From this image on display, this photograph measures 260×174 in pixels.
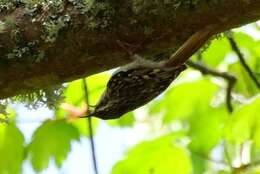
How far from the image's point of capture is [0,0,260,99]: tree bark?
82 cm

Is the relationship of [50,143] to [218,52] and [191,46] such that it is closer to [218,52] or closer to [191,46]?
[218,52]

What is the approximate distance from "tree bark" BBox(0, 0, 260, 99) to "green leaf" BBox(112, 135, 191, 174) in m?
0.73

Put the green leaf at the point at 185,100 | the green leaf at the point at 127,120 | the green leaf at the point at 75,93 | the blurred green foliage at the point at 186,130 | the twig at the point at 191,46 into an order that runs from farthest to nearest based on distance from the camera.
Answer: the green leaf at the point at 127,120
the green leaf at the point at 185,100
the green leaf at the point at 75,93
the blurred green foliage at the point at 186,130
the twig at the point at 191,46

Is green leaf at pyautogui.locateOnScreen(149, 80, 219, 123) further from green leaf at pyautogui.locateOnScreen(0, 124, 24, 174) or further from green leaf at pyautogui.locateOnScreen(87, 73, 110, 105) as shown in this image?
green leaf at pyautogui.locateOnScreen(0, 124, 24, 174)

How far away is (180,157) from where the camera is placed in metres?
1.60

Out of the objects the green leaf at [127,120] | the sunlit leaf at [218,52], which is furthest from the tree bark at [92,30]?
the green leaf at [127,120]

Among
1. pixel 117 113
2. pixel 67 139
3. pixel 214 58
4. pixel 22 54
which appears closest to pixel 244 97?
pixel 214 58

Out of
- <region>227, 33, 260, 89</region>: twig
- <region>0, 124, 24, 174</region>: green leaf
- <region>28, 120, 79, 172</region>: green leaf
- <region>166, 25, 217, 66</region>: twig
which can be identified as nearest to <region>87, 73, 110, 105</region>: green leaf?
<region>28, 120, 79, 172</region>: green leaf

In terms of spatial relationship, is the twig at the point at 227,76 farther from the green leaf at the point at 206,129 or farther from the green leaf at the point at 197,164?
the green leaf at the point at 197,164

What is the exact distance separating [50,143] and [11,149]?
0.11m

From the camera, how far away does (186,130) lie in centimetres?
181

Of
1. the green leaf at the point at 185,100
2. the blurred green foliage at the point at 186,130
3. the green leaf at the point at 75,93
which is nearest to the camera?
the blurred green foliage at the point at 186,130

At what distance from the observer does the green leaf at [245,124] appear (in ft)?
4.58

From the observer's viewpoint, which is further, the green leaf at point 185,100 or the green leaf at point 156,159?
the green leaf at point 185,100
